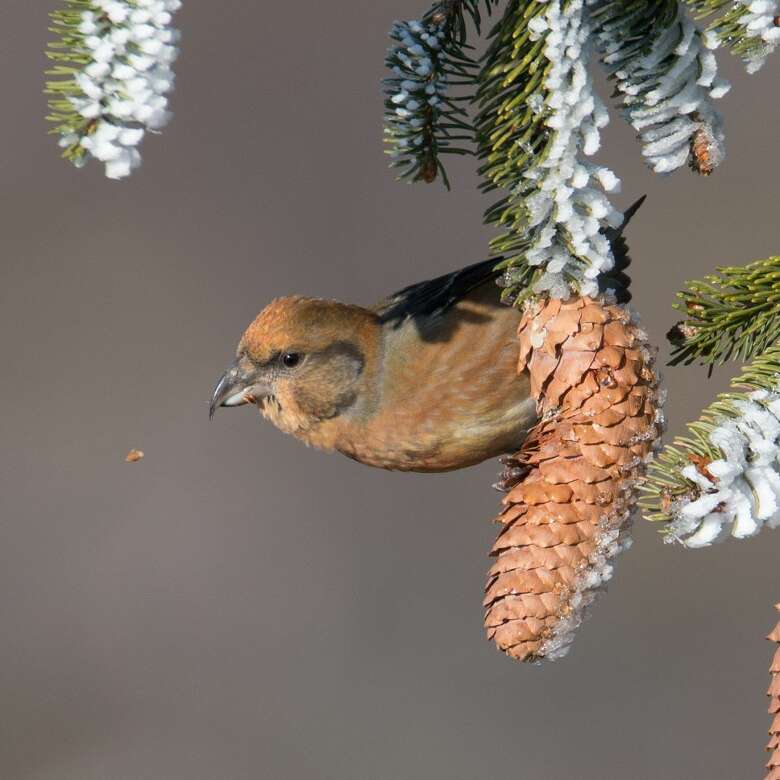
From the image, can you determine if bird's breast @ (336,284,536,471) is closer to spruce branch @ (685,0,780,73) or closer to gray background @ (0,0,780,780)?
spruce branch @ (685,0,780,73)

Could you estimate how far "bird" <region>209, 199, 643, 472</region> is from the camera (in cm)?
278

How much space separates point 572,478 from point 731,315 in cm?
36

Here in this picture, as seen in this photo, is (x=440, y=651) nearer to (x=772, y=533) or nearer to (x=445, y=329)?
(x=772, y=533)

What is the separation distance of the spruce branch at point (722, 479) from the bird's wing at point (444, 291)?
138 centimetres

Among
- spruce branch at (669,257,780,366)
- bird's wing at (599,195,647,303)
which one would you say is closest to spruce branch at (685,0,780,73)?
spruce branch at (669,257,780,366)

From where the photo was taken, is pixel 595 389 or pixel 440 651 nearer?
pixel 595 389

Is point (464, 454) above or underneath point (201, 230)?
underneath

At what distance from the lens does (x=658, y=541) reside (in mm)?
5605

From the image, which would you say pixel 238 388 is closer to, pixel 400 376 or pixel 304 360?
pixel 304 360

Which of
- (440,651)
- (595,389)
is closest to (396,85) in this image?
(595,389)

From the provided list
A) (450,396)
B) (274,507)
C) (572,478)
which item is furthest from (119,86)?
(274,507)

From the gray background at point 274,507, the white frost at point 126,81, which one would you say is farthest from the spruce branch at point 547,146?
the gray background at point 274,507

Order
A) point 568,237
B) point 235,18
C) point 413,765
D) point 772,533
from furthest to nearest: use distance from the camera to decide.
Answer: point 235,18, point 772,533, point 413,765, point 568,237

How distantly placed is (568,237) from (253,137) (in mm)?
4523
